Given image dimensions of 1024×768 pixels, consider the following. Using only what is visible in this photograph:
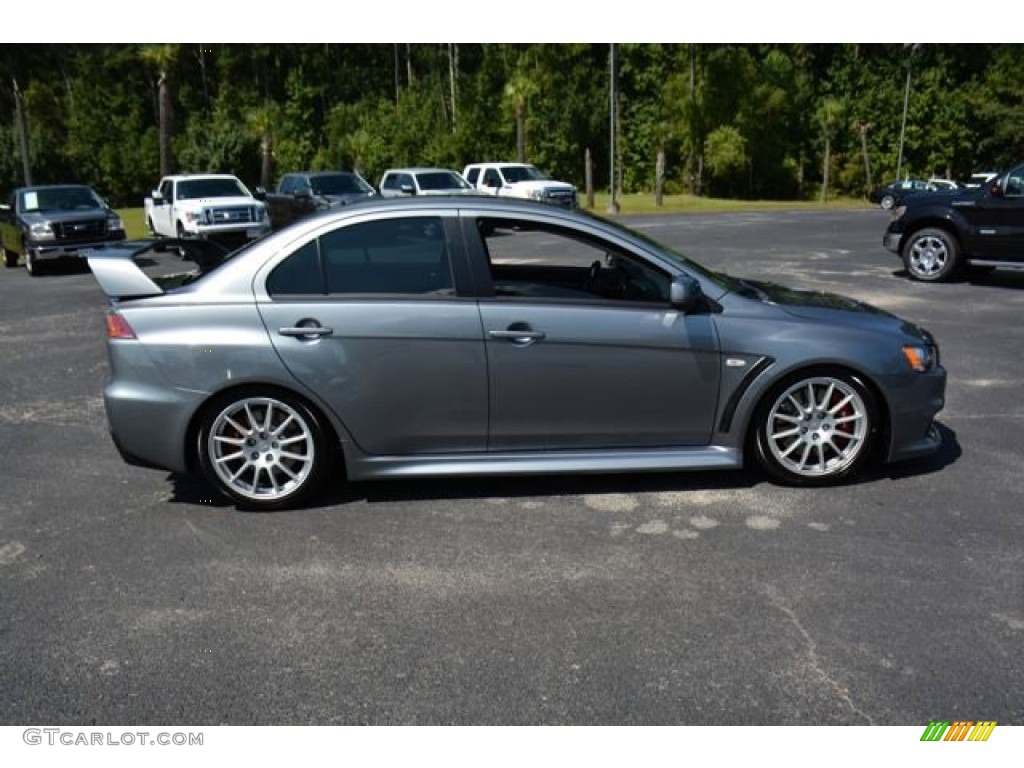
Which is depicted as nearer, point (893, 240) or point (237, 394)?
point (237, 394)

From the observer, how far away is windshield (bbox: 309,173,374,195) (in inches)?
906

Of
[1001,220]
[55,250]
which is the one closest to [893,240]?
[1001,220]

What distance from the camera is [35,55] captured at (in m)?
68.2

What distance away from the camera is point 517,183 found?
29406mm

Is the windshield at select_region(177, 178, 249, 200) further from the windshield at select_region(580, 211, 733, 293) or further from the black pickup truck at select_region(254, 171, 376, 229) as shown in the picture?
the windshield at select_region(580, 211, 733, 293)

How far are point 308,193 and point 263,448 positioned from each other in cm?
1913

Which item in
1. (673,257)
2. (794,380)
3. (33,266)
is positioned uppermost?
(673,257)

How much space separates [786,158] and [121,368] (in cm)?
6343

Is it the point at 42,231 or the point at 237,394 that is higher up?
the point at 42,231

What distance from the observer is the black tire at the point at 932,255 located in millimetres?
12617

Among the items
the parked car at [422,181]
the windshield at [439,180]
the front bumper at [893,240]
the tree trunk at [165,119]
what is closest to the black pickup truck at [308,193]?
the parked car at [422,181]

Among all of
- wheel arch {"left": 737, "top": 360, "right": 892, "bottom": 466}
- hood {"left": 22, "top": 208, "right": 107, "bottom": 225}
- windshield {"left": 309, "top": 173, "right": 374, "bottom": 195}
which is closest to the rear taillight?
wheel arch {"left": 737, "top": 360, "right": 892, "bottom": 466}

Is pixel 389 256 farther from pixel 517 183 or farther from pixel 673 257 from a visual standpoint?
pixel 517 183

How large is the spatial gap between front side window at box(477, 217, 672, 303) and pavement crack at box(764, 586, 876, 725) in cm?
174
